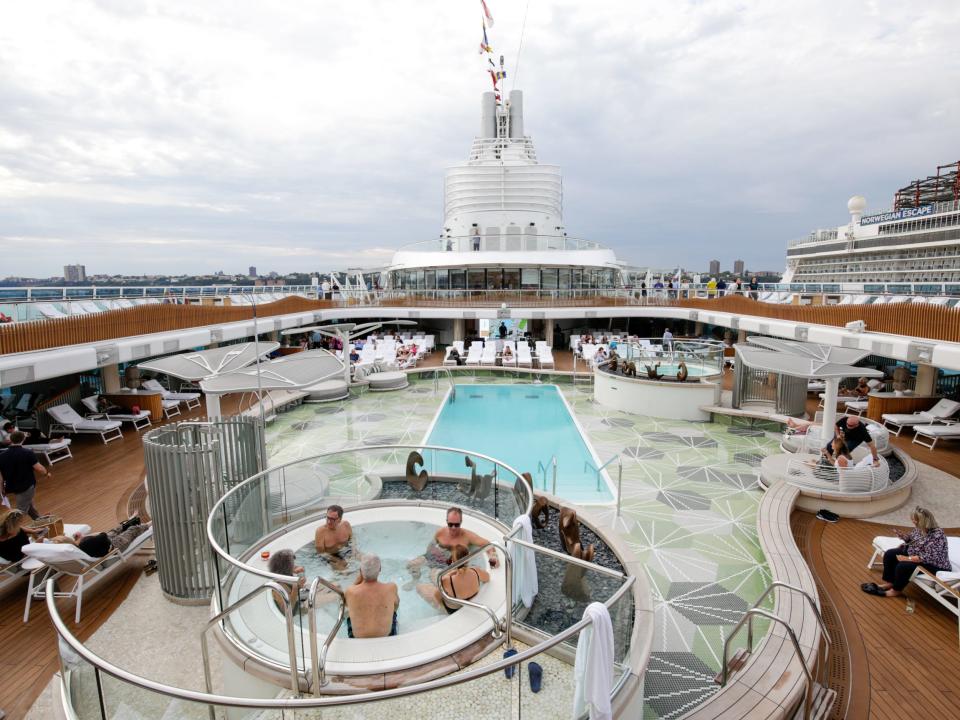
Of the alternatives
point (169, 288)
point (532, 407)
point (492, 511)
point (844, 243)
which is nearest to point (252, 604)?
point (492, 511)

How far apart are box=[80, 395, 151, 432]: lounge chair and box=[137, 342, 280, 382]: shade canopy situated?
13.1 feet

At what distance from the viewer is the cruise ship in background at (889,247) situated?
102 ft

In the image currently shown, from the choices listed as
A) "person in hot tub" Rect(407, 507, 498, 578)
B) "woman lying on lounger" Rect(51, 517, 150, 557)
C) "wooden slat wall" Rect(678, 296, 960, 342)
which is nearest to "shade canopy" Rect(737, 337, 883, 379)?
"wooden slat wall" Rect(678, 296, 960, 342)

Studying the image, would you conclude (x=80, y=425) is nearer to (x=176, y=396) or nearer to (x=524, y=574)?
(x=176, y=396)

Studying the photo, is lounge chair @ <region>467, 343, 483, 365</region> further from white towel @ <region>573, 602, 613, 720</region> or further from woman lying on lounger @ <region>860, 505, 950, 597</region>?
white towel @ <region>573, 602, 613, 720</region>

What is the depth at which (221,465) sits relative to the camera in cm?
495

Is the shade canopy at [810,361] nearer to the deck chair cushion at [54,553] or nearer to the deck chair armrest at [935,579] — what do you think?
the deck chair armrest at [935,579]

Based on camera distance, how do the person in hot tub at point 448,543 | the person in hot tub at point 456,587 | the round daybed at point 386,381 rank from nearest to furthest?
the person in hot tub at point 456,587 < the person in hot tub at point 448,543 < the round daybed at point 386,381

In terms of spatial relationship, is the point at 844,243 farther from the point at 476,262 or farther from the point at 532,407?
the point at 532,407

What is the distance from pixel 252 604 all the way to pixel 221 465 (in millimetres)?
1782

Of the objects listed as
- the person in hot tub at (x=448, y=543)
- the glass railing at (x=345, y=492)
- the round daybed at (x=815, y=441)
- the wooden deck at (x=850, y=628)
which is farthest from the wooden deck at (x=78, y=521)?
the round daybed at (x=815, y=441)

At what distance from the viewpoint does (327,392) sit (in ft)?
42.0

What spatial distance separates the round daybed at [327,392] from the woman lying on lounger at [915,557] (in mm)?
10906

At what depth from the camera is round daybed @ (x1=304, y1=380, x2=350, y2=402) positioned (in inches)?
500
